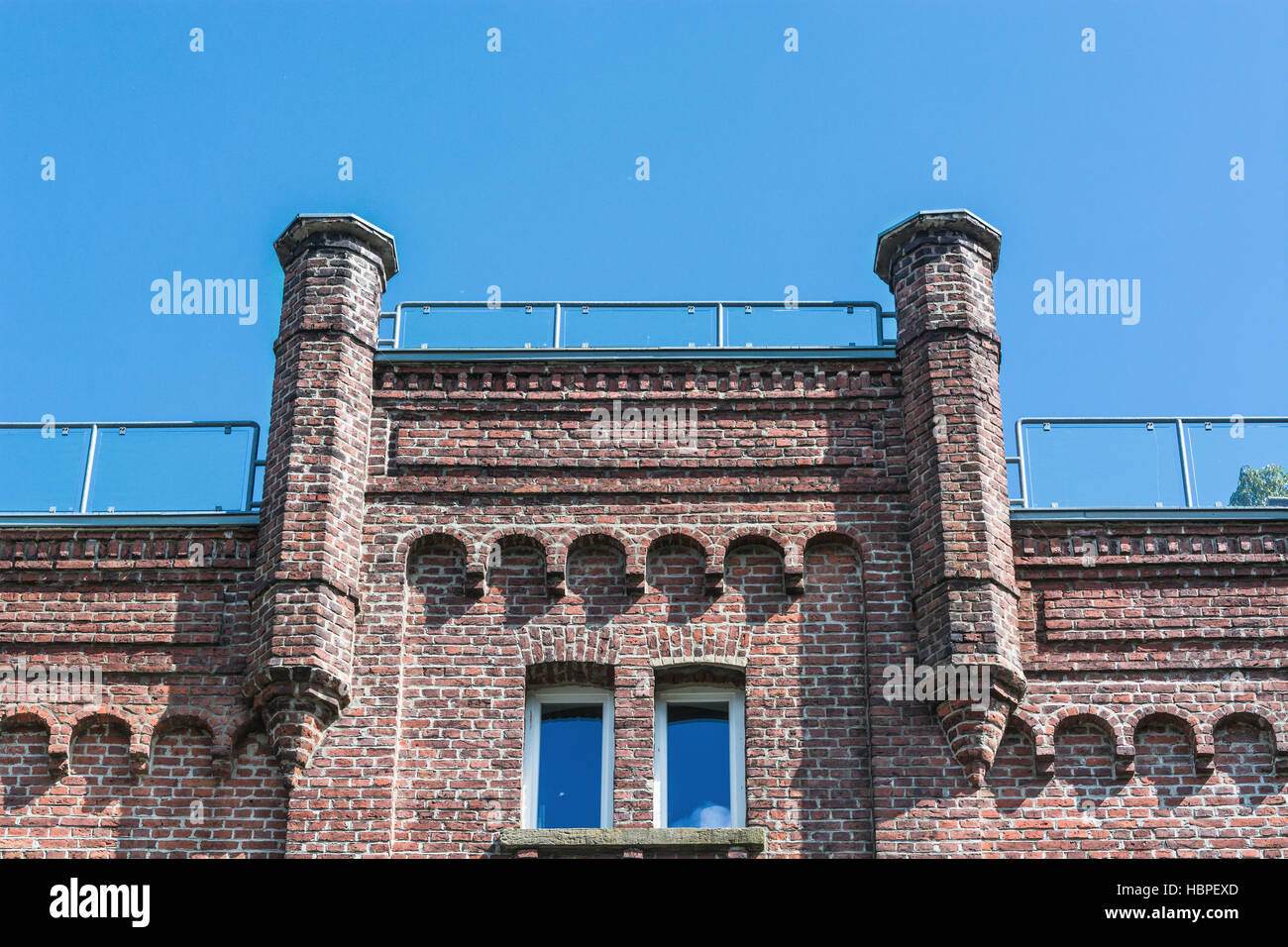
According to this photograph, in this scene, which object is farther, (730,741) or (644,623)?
(644,623)

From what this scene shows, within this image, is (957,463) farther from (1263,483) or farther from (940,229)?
(1263,483)

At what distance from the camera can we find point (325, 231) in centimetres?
1683

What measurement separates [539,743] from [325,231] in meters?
5.22

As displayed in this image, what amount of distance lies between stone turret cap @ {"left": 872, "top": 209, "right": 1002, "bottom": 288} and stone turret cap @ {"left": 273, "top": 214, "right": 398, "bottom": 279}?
185 inches

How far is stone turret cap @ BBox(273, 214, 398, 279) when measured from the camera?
1681cm

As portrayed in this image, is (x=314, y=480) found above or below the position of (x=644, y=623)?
above

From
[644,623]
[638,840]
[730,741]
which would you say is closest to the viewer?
[638,840]

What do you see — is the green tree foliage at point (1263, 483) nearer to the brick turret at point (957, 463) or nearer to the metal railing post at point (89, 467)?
the brick turret at point (957, 463)

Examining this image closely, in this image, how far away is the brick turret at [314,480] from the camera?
1479 cm

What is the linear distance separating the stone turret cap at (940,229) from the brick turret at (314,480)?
4.71 metres

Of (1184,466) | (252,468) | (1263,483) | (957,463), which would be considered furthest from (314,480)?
(1263,483)

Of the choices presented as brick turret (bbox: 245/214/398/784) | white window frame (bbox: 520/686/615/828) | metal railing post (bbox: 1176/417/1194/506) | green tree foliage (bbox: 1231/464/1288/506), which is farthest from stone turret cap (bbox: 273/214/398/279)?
green tree foliage (bbox: 1231/464/1288/506)

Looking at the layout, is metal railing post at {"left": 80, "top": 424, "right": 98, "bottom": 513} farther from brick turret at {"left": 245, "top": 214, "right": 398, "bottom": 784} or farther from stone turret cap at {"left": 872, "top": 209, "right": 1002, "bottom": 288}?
stone turret cap at {"left": 872, "top": 209, "right": 1002, "bottom": 288}
